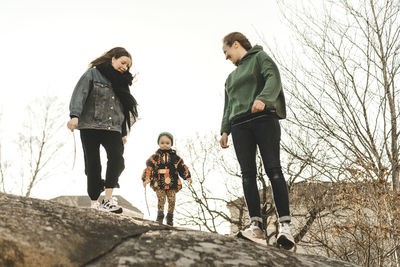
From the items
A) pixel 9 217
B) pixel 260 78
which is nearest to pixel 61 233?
pixel 9 217

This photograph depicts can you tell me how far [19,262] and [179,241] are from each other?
0.91m

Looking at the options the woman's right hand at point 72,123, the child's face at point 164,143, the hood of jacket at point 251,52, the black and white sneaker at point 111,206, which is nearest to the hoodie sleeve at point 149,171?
the child's face at point 164,143

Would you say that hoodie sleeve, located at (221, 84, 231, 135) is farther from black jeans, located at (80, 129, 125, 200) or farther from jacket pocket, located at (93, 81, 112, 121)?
jacket pocket, located at (93, 81, 112, 121)

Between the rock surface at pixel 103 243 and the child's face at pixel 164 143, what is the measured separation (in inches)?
106

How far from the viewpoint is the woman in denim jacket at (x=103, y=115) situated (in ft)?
10.4

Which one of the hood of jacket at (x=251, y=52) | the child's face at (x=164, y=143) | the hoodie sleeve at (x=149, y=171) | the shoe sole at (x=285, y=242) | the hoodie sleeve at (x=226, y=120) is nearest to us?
the shoe sole at (x=285, y=242)

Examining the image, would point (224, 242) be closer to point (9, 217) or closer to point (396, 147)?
point (9, 217)

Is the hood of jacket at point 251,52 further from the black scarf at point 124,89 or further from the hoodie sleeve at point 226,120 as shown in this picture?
the black scarf at point 124,89

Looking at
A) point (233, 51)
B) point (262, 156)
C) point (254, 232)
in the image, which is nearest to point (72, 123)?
point (233, 51)

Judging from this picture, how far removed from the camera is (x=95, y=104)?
3.30m

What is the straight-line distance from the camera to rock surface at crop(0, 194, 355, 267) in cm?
177

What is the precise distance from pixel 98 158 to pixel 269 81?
1777 mm

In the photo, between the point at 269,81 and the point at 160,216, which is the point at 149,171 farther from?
the point at 269,81

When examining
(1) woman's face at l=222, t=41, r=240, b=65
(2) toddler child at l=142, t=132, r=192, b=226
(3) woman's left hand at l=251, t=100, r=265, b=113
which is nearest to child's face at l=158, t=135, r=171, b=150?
(2) toddler child at l=142, t=132, r=192, b=226
